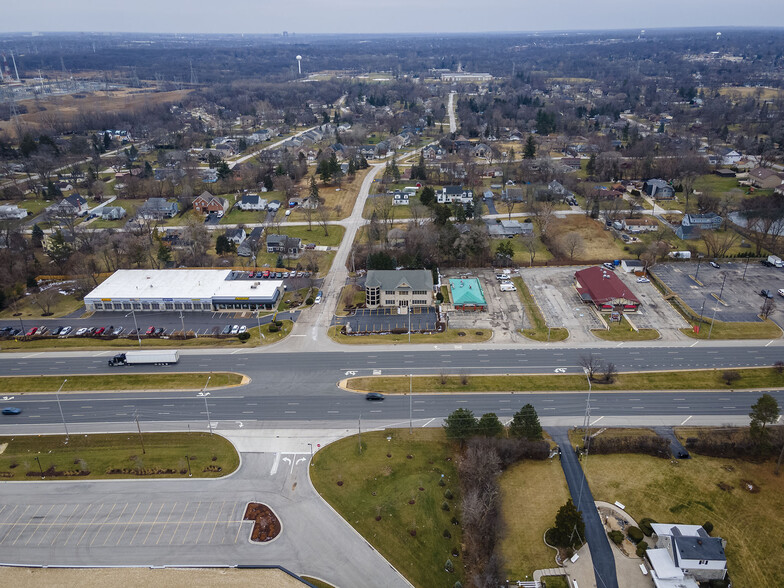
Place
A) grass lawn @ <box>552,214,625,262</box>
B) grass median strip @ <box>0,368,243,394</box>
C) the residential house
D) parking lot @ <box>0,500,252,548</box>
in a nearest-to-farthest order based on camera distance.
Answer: parking lot @ <box>0,500,252,548</box>
grass median strip @ <box>0,368,243,394</box>
grass lawn @ <box>552,214,625,262</box>
the residential house

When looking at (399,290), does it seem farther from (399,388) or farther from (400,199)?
(400,199)

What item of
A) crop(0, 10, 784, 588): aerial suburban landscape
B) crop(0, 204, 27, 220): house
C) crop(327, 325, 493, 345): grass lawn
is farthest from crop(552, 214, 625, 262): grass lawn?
crop(0, 204, 27, 220): house

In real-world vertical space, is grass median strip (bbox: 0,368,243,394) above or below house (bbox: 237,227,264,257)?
below

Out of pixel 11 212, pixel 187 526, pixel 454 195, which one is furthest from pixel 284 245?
pixel 11 212

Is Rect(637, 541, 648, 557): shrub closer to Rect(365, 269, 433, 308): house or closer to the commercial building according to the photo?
Rect(365, 269, 433, 308): house

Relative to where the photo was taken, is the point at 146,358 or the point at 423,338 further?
the point at 423,338

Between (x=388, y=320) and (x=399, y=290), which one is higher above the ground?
(x=399, y=290)
